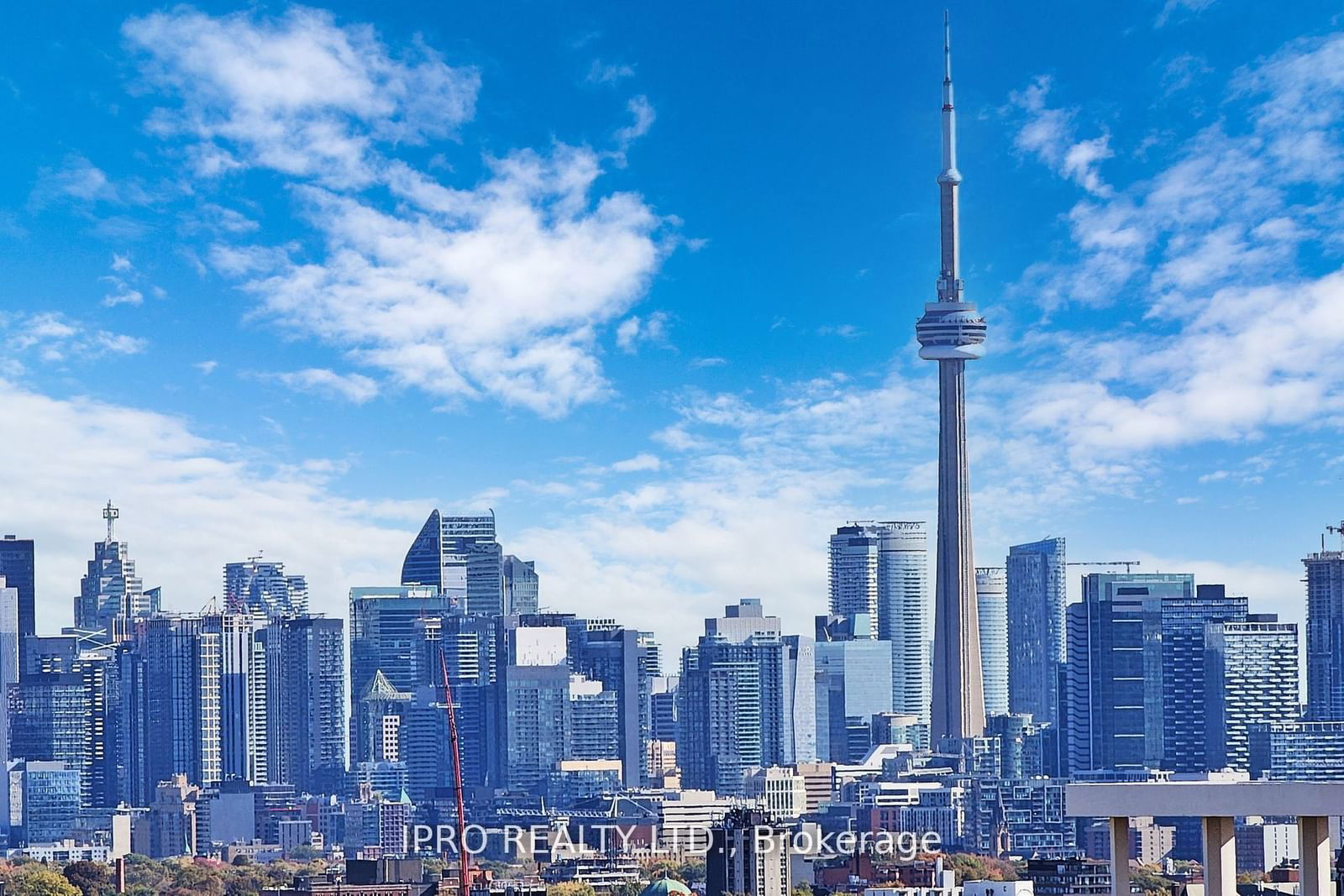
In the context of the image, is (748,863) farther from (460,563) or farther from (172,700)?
(460,563)

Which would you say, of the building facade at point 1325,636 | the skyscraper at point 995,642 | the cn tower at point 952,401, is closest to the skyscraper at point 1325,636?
the building facade at point 1325,636

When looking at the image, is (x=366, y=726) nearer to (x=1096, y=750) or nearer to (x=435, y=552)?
(x=435, y=552)

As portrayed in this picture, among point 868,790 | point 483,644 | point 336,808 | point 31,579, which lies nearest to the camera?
point 868,790

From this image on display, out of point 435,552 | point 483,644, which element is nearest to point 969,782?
point 483,644

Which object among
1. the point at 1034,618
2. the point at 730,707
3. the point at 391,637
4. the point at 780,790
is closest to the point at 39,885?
Result: the point at 780,790

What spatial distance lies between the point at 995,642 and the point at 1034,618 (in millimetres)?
3552

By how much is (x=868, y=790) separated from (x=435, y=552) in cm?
3276

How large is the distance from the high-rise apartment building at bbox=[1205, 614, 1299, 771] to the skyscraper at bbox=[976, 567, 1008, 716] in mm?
20032

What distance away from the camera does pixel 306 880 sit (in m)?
43.1

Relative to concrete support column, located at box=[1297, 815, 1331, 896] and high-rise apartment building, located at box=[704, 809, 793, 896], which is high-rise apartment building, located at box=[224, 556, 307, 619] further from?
concrete support column, located at box=[1297, 815, 1331, 896]

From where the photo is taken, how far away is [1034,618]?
92938 millimetres

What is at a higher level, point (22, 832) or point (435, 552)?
point (435, 552)

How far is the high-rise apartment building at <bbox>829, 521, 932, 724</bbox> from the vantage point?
96125 millimetres

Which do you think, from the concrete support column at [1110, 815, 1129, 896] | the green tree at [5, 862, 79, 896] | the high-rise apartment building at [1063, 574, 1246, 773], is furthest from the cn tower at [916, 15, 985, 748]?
the concrete support column at [1110, 815, 1129, 896]
